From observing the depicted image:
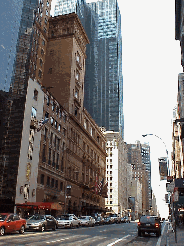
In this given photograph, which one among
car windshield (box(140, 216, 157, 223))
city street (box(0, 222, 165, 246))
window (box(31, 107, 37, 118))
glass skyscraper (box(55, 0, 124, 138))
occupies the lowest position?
city street (box(0, 222, 165, 246))

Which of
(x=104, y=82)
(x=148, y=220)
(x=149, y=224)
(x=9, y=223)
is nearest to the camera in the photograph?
(x=9, y=223)

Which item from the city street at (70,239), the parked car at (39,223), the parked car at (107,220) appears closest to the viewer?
the city street at (70,239)

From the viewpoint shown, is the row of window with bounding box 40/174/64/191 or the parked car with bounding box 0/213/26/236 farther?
the row of window with bounding box 40/174/64/191

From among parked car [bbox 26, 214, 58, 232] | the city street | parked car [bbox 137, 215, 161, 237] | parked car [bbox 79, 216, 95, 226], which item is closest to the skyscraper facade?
parked car [bbox 79, 216, 95, 226]

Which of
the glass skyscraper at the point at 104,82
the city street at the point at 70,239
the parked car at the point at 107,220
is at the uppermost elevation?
the glass skyscraper at the point at 104,82

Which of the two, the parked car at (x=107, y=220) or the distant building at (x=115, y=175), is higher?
the distant building at (x=115, y=175)

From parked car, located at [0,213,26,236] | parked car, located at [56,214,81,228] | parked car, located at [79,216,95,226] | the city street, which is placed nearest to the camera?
the city street

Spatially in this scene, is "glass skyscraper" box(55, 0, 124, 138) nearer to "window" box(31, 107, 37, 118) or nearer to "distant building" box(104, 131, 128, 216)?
"distant building" box(104, 131, 128, 216)

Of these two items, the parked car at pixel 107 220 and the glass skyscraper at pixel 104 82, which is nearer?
the parked car at pixel 107 220

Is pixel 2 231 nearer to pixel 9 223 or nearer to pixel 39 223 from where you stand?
pixel 9 223

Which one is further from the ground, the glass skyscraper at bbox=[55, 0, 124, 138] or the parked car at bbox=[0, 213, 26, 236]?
the glass skyscraper at bbox=[55, 0, 124, 138]

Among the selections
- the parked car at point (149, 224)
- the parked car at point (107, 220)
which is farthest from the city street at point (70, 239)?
the parked car at point (107, 220)

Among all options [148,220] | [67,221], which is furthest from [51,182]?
[148,220]

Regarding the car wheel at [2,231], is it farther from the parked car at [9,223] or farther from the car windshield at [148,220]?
the car windshield at [148,220]
